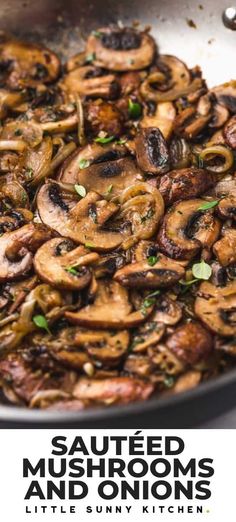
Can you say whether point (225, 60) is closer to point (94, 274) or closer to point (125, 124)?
point (125, 124)

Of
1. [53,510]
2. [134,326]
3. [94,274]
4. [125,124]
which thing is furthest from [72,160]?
[53,510]

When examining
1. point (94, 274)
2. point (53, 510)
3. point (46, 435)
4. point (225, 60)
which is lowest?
point (53, 510)

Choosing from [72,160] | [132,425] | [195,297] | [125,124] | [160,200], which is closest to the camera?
[132,425]

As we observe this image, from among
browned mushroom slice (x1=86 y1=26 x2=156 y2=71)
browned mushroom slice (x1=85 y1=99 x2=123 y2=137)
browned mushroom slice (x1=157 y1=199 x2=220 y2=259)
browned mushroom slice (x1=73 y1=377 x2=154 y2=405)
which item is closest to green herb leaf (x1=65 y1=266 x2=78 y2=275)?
browned mushroom slice (x1=157 y1=199 x2=220 y2=259)

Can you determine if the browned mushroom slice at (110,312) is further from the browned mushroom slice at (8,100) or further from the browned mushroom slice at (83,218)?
the browned mushroom slice at (8,100)

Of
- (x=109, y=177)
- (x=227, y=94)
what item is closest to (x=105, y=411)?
(x=109, y=177)
